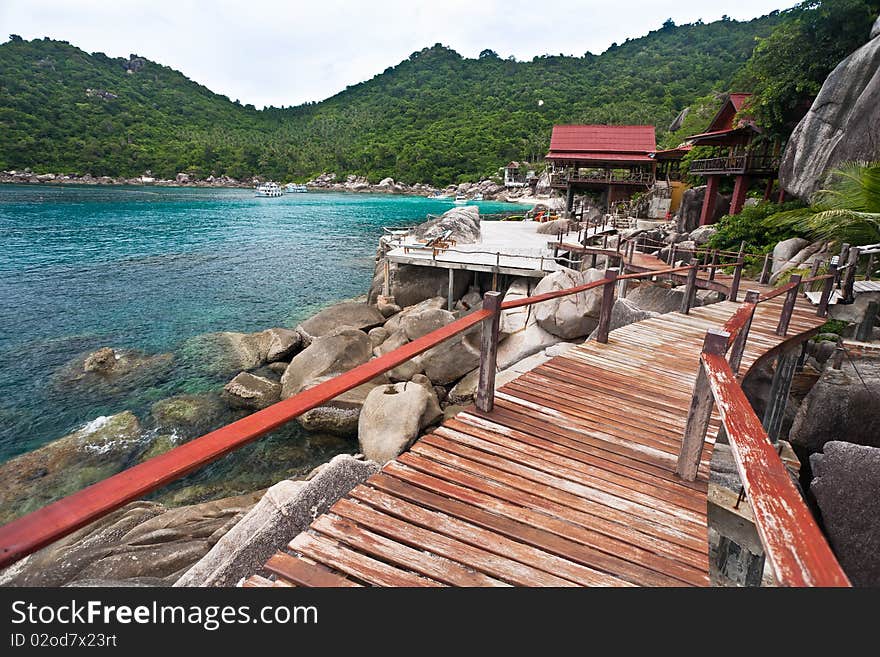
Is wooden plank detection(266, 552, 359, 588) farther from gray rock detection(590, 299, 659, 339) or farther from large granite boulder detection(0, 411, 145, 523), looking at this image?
large granite boulder detection(0, 411, 145, 523)

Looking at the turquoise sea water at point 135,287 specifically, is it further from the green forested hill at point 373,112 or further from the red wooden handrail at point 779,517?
the green forested hill at point 373,112

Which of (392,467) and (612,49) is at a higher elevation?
(612,49)

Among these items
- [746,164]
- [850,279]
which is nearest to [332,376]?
[850,279]

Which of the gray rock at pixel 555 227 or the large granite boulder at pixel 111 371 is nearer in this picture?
the large granite boulder at pixel 111 371

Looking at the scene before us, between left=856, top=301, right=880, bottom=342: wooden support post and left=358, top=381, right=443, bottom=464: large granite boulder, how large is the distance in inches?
339

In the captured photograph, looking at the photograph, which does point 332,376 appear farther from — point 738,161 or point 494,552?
point 738,161

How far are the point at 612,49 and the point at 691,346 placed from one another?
477 ft

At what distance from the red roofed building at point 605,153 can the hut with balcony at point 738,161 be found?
1109cm

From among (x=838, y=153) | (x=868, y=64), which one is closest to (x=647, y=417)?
(x=838, y=153)

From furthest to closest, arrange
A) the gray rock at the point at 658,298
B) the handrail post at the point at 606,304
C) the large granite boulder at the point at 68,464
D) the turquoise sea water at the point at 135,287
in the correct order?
the gray rock at the point at 658,298 < the turquoise sea water at the point at 135,287 < the large granite boulder at the point at 68,464 < the handrail post at the point at 606,304

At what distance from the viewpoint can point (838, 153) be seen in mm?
14086

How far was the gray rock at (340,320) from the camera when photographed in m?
15.1

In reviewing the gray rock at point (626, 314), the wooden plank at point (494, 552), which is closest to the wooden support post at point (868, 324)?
the gray rock at point (626, 314)

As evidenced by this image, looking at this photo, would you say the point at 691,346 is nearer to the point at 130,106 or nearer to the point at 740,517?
the point at 740,517
